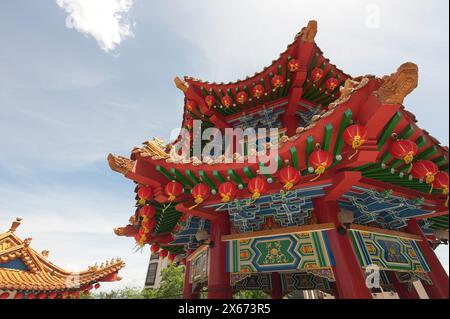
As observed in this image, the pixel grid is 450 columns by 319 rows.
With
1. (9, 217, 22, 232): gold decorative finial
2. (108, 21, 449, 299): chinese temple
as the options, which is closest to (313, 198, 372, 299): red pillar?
(108, 21, 449, 299): chinese temple

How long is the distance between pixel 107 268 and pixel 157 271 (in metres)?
20.8

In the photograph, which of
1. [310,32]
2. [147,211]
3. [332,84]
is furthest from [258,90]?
[147,211]

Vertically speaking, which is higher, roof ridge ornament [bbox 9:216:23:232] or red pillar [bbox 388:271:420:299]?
roof ridge ornament [bbox 9:216:23:232]

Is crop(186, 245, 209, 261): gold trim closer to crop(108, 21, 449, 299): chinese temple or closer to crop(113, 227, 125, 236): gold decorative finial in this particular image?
crop(108, 21, 449, 299): chinese temple

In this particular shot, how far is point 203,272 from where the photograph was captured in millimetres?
5531

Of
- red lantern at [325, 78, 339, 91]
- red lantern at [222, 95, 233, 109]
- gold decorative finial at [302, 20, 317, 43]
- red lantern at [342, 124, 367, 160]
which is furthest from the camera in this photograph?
red lantern at [222, 95, 233, 109]

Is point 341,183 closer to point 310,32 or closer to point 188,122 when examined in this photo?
point 310,32

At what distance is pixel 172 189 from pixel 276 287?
5.50 meters

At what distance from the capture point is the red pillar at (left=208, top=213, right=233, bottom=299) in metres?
4.58

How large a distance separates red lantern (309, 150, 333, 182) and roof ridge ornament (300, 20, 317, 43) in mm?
4118

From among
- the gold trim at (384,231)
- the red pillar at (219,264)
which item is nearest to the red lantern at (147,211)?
the red pillar at (219,264)

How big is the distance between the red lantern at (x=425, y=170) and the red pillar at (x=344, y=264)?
1.47m

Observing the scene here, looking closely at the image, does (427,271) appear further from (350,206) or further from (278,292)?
(278,292)
